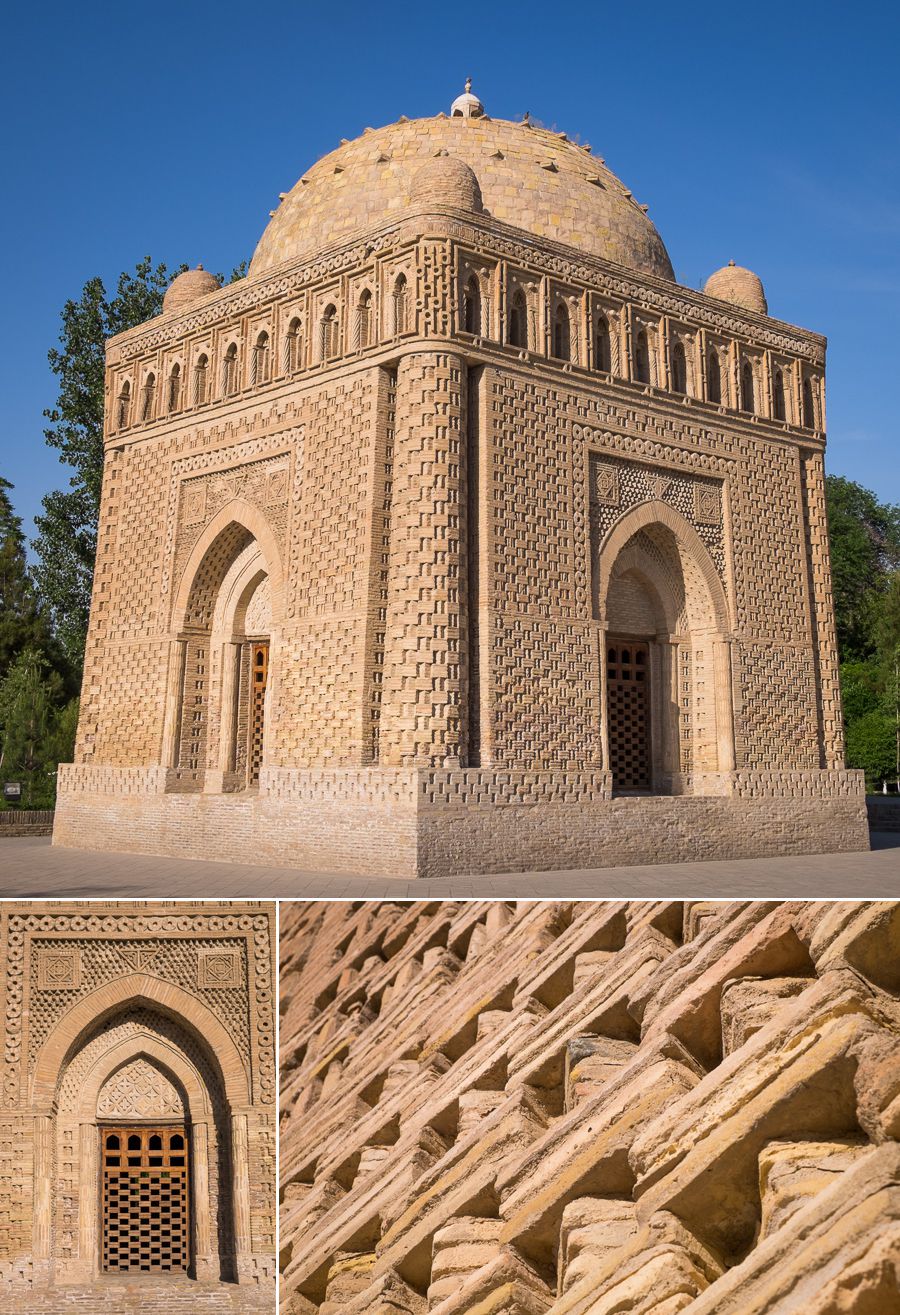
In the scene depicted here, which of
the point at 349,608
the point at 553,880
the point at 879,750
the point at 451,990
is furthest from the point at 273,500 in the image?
the point at 879,750

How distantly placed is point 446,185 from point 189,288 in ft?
17.7

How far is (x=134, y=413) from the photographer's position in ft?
53.8

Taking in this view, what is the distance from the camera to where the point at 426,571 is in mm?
11938

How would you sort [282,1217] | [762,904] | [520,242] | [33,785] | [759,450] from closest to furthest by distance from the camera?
[762,904], [282,1217], [520,242], [759,450], [33,785]

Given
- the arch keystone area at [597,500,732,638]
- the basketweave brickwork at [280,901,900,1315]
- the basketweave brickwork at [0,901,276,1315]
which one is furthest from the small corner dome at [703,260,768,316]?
the basketweave brickwork at [280,901,900,1315]

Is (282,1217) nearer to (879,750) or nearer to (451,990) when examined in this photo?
(451,990)

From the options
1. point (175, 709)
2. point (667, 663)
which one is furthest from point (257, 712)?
point (667, 663)

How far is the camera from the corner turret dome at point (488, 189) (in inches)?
580

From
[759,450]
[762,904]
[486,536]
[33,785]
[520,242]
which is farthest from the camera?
[33,785]

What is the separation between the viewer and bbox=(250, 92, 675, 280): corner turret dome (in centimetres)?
1473

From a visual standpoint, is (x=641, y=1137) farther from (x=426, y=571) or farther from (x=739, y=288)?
(x=739, y=288)

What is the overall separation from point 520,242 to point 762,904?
41.4 feet

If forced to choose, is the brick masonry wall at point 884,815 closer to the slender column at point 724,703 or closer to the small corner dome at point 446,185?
the slender column at point 724,703

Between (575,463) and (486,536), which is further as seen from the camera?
(575,463)
